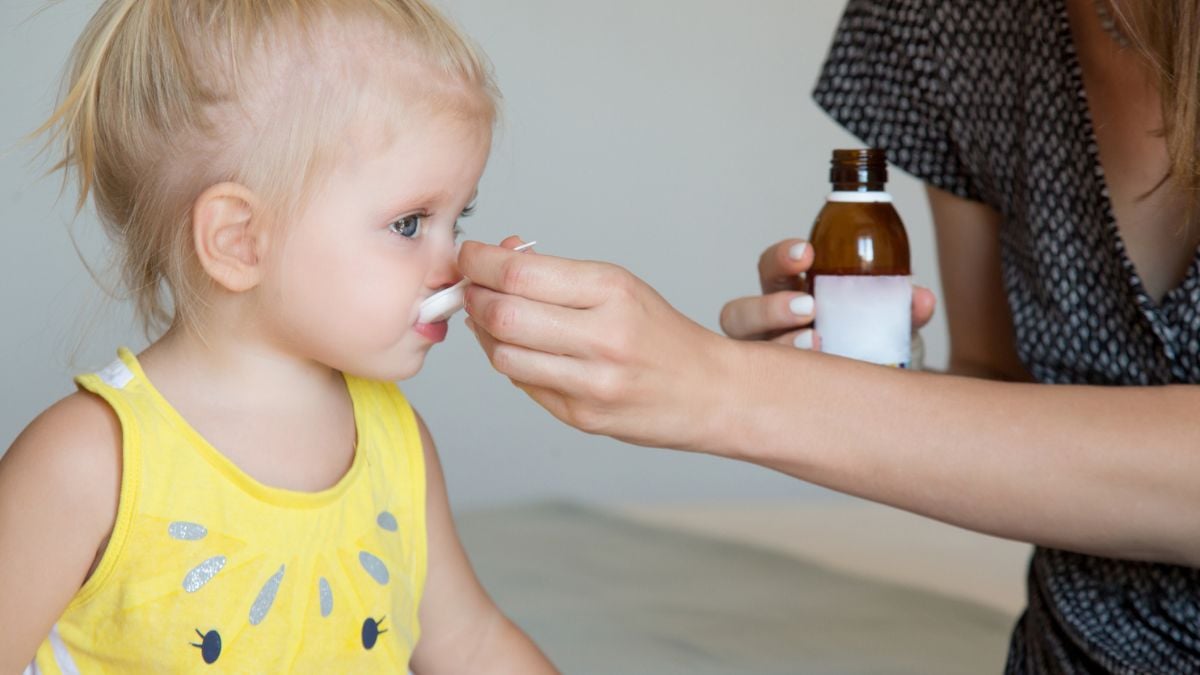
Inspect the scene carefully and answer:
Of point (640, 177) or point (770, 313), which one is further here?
point (640, 177)

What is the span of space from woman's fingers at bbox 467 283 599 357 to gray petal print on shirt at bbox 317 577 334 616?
273 mm

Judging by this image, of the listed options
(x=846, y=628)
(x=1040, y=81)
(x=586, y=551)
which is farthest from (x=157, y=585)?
(x=586, y=551)

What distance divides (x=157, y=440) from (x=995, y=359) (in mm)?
918

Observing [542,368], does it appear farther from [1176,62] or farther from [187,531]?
[1176,62]

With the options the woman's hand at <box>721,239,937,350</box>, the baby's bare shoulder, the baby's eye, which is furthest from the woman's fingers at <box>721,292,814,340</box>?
the baby's bare shoulder

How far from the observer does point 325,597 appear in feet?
3.49

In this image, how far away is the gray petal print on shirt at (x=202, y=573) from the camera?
100 centimetres

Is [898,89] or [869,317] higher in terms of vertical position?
[898,89]

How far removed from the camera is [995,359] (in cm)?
152

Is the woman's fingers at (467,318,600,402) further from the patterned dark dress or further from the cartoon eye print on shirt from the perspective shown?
the patterned dark dress

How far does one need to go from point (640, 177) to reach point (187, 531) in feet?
8.26

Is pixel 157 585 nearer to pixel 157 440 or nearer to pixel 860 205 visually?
pixel 157 440

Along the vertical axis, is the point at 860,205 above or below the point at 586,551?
above

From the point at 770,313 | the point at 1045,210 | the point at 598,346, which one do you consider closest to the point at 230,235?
the point at 598,346
